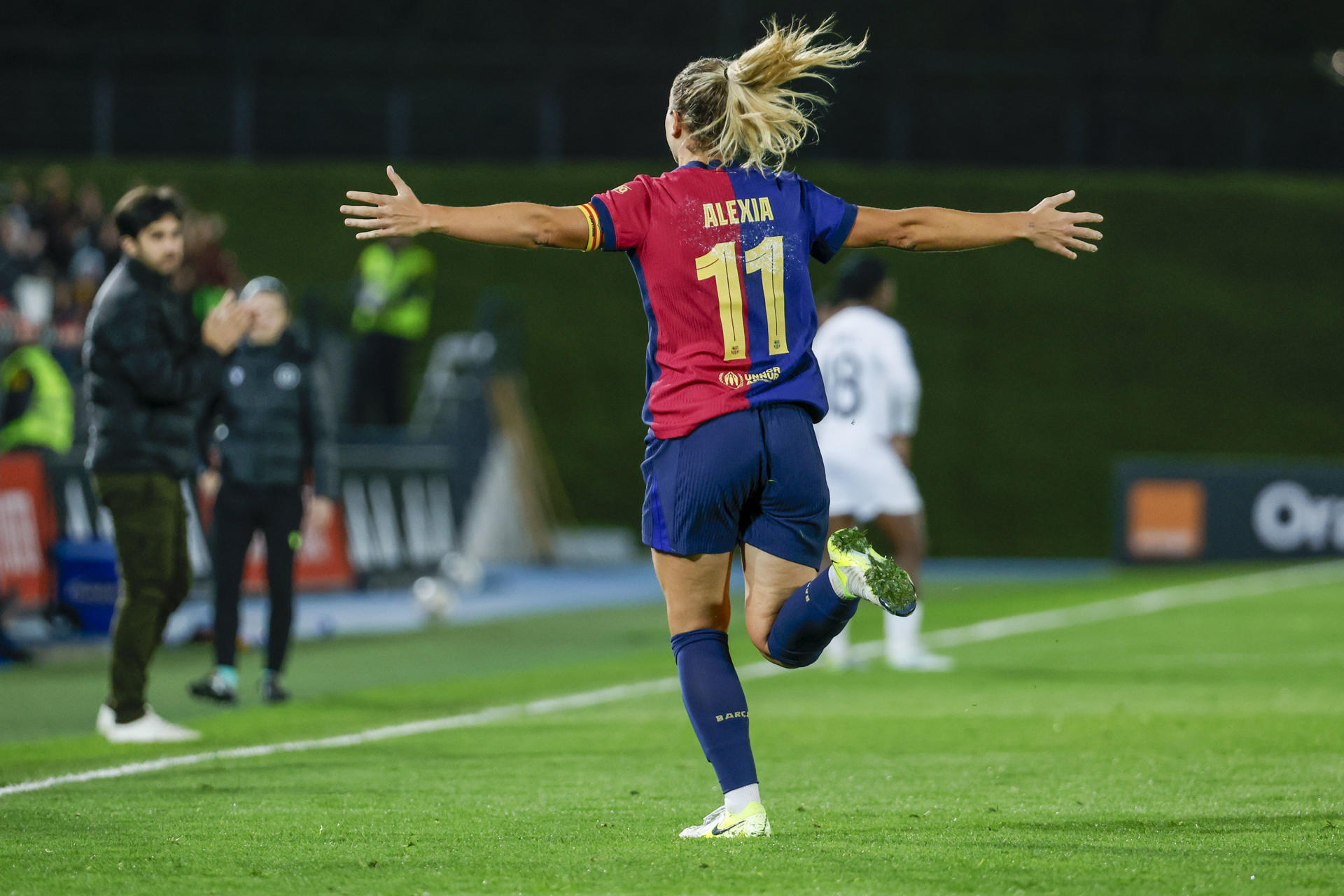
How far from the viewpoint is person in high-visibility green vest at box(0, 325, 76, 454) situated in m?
13.6

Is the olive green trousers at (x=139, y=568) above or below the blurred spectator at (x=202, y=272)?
below

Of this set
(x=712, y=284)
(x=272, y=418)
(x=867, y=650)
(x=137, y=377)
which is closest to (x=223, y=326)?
(x=137, y=377)

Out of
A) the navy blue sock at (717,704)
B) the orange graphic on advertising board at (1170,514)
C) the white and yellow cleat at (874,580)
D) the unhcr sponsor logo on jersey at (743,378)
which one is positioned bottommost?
the orange graphic on advertising board at (1170,514)

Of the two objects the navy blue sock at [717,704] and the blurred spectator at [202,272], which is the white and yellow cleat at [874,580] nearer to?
the navy blue sock at [717,704]

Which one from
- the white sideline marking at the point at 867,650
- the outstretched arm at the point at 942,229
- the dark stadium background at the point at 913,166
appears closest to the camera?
the outstretched arm at the point at 942,229

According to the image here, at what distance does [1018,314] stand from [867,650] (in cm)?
1438

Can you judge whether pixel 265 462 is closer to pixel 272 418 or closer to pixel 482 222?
pixel 272 418

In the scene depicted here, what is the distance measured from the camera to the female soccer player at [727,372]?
4.75 metres

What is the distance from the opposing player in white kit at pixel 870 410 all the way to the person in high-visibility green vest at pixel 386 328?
946cm

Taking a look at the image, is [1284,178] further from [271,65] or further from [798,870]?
[798,870]

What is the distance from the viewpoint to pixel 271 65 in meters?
26.4

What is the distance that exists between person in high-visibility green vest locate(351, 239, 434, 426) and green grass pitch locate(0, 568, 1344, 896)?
7.73m

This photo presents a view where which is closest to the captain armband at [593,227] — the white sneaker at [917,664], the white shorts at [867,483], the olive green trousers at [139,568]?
the olive green trousers at [139,568]

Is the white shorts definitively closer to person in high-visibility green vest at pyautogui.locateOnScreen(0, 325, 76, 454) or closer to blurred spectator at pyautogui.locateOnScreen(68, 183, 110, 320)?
person in high-visibility green vest at pyautogui.locateOnScreen(0, 325, 76, 454)
